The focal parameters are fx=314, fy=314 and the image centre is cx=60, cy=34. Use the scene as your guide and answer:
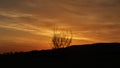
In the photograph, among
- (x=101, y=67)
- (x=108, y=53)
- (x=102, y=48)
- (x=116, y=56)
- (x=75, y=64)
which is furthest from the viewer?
(x=102, y=48)

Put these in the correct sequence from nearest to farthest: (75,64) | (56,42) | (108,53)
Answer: (75,64), (108,53), (56,42)

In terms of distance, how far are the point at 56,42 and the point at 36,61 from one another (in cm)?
2874

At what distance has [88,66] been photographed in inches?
1049

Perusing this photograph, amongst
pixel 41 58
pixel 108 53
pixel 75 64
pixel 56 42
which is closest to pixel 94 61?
pixel 75 64

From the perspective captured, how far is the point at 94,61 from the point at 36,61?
6.00 metres

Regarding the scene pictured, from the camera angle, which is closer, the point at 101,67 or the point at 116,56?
the point at 101,67

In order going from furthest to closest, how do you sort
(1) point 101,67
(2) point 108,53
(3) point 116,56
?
(2) point 108,53
(3) point 116,56
(1) point 101,67

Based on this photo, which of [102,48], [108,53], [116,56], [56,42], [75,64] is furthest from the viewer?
[56,42]

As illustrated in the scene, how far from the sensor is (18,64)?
97.6 ft

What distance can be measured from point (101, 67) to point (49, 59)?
7.93 metres

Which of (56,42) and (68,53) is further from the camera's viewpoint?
(56,42)

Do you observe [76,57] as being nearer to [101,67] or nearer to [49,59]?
[49,59]

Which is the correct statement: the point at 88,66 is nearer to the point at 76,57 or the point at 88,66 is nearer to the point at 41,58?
the point at 76,57

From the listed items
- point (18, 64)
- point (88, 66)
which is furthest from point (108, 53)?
point (18, 64)
